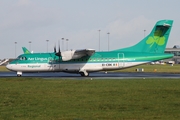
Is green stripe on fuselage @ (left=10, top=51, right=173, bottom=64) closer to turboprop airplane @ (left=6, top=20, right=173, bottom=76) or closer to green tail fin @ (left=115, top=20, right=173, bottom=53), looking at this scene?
turboprop airplane @ (left=6, top=20, right=173, bottom=76)

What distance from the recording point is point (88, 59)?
47.3m

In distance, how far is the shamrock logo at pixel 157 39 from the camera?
48.6m

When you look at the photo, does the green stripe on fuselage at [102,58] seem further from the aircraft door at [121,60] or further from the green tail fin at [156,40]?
the green tail fin at [156,40]

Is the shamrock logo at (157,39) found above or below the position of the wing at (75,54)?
above

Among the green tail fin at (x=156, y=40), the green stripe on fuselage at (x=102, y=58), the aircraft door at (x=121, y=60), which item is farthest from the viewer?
the green tail fin at (x=156, y=40)

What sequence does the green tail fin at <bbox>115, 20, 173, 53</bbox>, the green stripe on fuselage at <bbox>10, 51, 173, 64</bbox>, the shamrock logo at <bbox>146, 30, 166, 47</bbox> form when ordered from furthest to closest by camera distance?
the shamrock logo at <bbox>146, 30, 166, 47</bbox>
the green tail fin at <bbox>115, 20, 173, 53</bbox>
the green stripe on fuselage at <bbox>10, 51, 173, 64</bbox>

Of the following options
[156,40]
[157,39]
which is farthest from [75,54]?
[157,39]

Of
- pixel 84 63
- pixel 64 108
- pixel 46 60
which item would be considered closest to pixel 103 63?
pixel 84 63

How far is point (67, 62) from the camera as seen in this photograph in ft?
154

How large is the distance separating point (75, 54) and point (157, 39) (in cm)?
1073

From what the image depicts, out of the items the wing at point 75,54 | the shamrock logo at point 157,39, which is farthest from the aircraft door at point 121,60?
the shamrock logo at point 157,39

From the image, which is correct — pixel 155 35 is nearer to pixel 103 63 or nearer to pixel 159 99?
pixel 103 63

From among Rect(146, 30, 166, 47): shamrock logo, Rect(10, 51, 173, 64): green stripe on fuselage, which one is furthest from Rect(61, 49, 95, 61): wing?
Rect(146, 30, 166, 47): shamrock logo

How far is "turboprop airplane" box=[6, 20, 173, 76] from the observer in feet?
152
